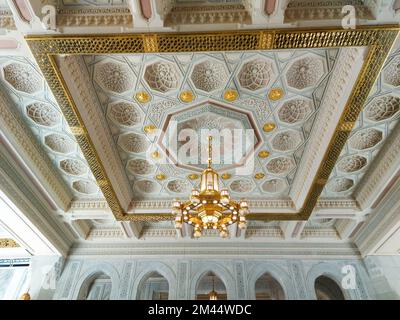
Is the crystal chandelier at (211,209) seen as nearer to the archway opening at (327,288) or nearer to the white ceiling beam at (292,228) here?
the white ceiling beam at (292,228)

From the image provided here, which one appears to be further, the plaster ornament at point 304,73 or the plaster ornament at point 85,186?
the plaster ornament at point 85,186

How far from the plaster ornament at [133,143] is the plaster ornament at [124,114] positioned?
11.5 inches

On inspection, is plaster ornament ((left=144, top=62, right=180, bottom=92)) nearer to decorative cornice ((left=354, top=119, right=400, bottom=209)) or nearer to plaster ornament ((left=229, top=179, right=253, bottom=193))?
plaster ornament ((left=229, top=179, right=253, bottom=193))

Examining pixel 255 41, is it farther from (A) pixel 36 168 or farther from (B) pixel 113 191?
(A) pixel 36 168

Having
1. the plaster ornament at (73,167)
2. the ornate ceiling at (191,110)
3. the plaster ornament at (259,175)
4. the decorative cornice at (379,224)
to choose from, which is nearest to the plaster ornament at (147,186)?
the ornate ceiling at (191,110)

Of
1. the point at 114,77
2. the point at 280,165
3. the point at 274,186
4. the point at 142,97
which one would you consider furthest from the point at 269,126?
the point at 114,77

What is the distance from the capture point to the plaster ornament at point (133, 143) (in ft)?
16.0

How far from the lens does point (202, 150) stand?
5.08m

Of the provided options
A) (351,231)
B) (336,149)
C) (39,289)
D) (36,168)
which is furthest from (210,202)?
(39,289)

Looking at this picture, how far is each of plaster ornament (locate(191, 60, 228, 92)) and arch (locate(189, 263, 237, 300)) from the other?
510 cm

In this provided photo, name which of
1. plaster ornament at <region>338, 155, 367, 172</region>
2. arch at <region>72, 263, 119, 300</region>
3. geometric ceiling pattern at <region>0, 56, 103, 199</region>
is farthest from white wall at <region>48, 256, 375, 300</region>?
plaster ornament at <region>338, 155, 367, 172</region>

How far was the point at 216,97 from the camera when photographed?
420 cm

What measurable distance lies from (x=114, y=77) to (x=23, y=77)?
4.25 ft
